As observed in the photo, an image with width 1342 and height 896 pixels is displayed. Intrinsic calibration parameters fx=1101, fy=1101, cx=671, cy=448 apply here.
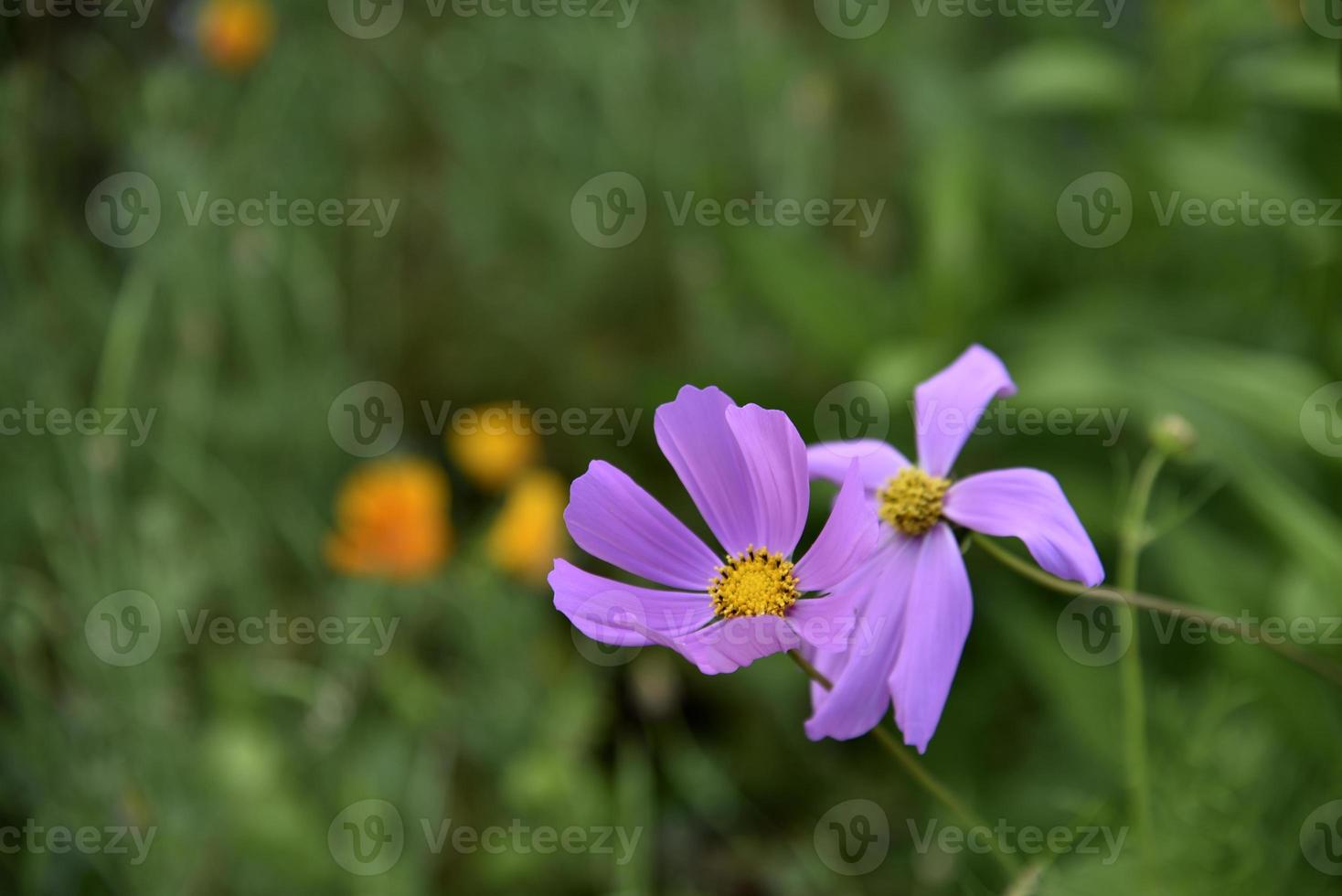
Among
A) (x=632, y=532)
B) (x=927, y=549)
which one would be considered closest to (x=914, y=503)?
(x=927, y=549)

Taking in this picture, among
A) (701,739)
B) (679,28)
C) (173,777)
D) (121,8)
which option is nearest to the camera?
(173,777)

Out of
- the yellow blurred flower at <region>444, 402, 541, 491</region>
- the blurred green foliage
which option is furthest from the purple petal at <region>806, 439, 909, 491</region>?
the yellow blurred flower at <region>444, 402, 541, 491</region>

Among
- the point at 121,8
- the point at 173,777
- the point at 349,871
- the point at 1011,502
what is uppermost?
the point at 121,8

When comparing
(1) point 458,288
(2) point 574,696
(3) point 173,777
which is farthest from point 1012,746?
(1) point 458,288

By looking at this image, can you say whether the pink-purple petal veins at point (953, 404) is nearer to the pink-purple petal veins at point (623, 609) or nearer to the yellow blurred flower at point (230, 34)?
the pink-purple petal veins at point (623, 609)

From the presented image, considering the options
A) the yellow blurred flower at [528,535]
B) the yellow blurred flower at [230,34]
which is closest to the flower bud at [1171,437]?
the yellow blurred flower at [528,535]

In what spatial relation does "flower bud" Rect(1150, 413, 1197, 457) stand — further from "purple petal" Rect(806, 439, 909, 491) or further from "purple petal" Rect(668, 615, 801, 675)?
"purple petal" Rect(668, 615, 801, 675)

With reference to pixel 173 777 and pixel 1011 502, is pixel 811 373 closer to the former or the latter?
pixel 173 777

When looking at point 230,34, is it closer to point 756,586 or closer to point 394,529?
point 394,529
